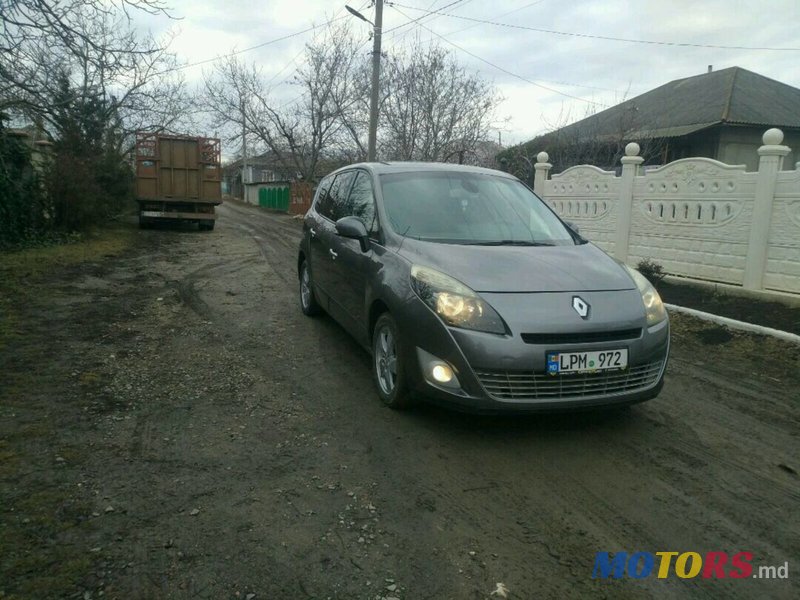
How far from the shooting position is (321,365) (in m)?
5.12

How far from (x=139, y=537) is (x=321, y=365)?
2611 millimetres

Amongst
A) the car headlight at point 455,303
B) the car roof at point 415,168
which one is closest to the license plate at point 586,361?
the car headlight at point 455,303

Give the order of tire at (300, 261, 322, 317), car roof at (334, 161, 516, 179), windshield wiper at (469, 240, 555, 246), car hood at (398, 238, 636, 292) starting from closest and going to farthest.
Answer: car hood at (398, 238, 636, 292)
windshield wiper at (469, 240, 555, 246)
car roof at (334, 161, 516, 179)
tire at (300, 261, 322, 317)

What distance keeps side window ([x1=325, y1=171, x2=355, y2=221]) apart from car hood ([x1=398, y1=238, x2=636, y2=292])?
165 centimetres

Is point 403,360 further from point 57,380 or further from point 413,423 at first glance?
point 57,380

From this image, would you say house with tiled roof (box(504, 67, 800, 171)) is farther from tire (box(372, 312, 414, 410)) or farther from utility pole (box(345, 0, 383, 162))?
tire (box(372, 312, 414, 410))

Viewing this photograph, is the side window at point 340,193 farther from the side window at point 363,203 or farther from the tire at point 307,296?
the tire at point 307,296

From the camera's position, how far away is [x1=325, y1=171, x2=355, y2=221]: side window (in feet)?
18.9

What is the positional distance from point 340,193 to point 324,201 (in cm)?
58

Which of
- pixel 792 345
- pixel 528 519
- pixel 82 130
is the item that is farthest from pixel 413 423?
pixel 82 130

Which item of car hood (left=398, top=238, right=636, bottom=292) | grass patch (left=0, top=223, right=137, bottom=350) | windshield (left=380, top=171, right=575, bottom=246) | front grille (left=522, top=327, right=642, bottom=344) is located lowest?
grass patch (left=0, top=223, right=137, bottom=350)

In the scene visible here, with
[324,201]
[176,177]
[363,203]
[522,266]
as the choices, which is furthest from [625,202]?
[176,177]

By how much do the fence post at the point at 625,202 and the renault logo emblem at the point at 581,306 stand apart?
6954 mm

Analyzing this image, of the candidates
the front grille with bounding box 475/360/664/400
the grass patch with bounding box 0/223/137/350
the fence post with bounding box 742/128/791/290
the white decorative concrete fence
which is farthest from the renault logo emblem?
the fence post with bounding box 742/128/791/290
